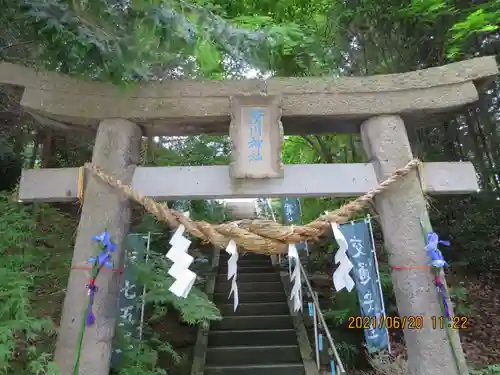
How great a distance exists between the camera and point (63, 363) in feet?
8.70

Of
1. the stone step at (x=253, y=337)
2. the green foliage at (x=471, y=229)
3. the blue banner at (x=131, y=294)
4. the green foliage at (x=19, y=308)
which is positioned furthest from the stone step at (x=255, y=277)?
the green foliage at (x=19, y=308)

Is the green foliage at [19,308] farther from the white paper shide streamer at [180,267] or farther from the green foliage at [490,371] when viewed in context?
the green foliage at [490,371]

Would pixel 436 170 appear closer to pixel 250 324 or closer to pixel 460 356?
pixel 460 356

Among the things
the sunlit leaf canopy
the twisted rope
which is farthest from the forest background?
the twisted rope

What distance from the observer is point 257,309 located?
20.5ft

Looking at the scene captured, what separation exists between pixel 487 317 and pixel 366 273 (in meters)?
2.53

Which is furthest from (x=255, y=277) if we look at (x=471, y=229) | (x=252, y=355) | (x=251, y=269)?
(x=471, y=229)

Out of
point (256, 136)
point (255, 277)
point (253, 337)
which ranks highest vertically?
point (256, 136)

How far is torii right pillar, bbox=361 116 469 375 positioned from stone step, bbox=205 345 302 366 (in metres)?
2.50

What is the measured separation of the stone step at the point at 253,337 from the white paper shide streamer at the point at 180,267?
315 centimetres

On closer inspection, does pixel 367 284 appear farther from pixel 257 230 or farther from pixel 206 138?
pixel 206 138

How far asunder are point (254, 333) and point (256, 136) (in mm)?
3466

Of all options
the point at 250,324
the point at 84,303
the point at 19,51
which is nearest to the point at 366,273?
the point at 250,324

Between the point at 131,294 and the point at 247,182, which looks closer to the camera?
the point at 247,182
